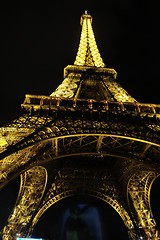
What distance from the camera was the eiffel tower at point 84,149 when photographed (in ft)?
27.5

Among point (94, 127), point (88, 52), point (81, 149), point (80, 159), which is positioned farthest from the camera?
point (88, 52)

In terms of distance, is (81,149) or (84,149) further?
(84,149)

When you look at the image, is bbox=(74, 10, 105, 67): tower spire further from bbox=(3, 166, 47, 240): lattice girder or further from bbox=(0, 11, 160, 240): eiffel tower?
bbox=(3, 166, 47, 240): lattice girder

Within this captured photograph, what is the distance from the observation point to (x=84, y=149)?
9602 mm

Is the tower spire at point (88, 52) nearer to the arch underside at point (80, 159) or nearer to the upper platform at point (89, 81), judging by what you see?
the upper platform at point (89, 81)

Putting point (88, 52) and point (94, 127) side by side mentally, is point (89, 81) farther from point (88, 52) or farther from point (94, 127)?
point (94, 127)

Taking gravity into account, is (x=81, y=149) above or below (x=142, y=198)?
above

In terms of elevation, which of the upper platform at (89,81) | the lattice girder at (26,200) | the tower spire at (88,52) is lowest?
the lattice girder at (26,200)

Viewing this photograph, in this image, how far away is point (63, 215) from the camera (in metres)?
16.8

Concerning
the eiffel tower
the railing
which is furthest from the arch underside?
the railing

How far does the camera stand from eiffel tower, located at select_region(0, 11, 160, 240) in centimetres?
837

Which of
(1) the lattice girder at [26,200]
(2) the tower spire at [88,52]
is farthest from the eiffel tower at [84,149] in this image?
(2) the tower spire at [88,52]

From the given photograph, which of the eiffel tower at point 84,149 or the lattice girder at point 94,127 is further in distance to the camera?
the eiffel tower at point 84,149

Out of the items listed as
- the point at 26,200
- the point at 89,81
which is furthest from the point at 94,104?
the point at 26,200
